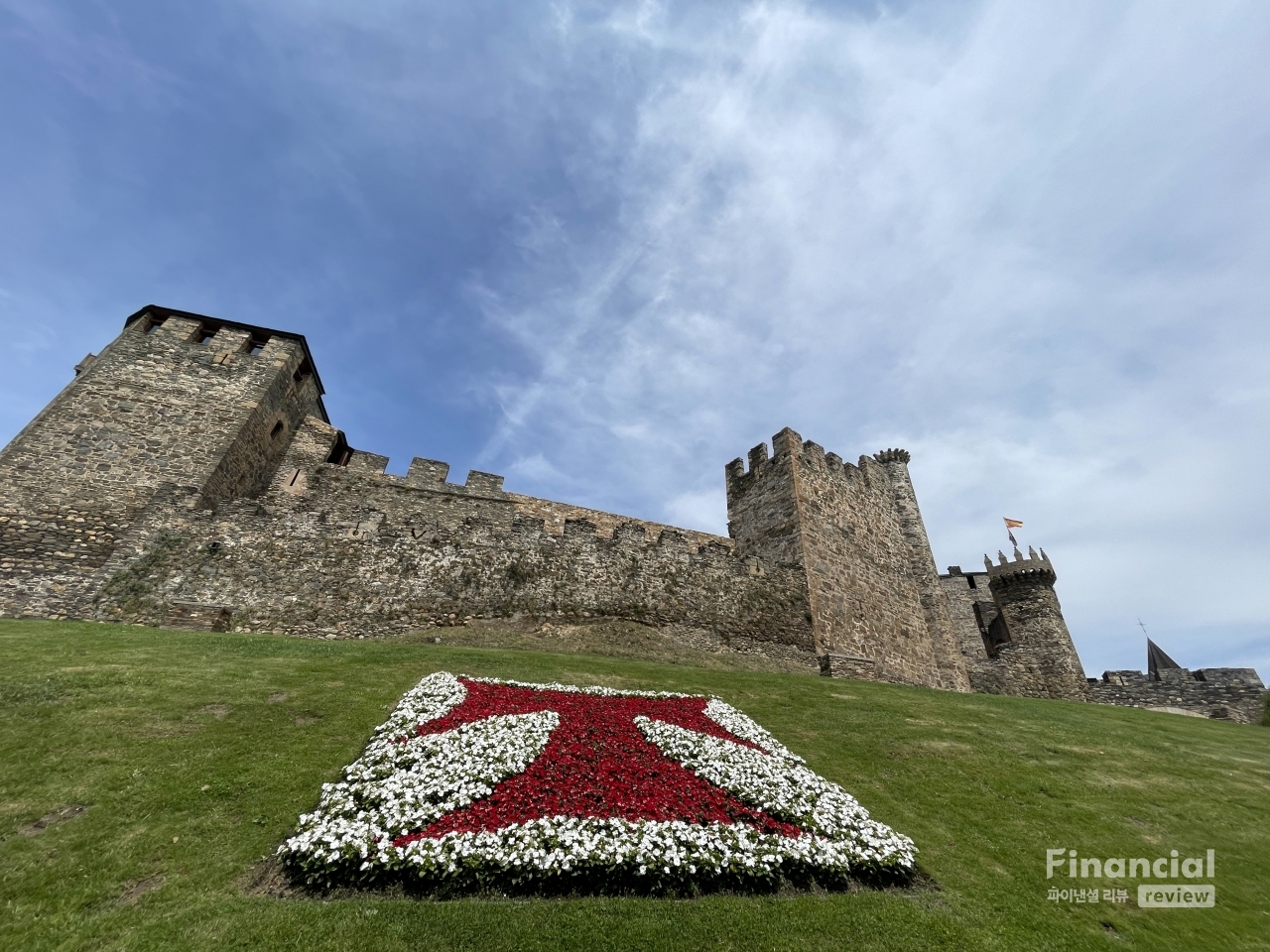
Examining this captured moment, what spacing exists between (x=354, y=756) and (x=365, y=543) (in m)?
11.7

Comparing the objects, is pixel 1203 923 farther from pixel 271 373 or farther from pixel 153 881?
pixel 271 373

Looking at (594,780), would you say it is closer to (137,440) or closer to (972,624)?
(137,440)

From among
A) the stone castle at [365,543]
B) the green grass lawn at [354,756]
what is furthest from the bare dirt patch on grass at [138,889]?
the stone castle at [365,543]

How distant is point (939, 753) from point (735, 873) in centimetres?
645

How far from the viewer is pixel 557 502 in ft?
90.7

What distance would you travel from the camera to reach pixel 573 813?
6.43 m

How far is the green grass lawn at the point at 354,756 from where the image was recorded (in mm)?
4602

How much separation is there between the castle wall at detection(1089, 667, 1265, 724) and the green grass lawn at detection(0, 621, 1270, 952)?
17.6 m

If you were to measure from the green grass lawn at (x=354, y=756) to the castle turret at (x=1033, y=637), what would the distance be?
786 inches

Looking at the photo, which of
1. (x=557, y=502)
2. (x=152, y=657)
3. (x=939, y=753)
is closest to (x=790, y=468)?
(x=557, y=502)

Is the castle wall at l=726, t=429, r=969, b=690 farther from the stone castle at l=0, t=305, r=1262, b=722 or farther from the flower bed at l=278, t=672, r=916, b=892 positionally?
the flower bed at l=278, t=672, r=916, b=892

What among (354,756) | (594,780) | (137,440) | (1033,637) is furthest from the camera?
(1033,637)

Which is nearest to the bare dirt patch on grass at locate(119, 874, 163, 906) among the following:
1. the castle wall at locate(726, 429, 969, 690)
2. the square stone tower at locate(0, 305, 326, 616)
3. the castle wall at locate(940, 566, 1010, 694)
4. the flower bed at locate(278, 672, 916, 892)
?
the flower bed at locate(278, 672, 916, 892)

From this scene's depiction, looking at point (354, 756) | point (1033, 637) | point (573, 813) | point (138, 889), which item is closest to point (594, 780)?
point (573, 813)
